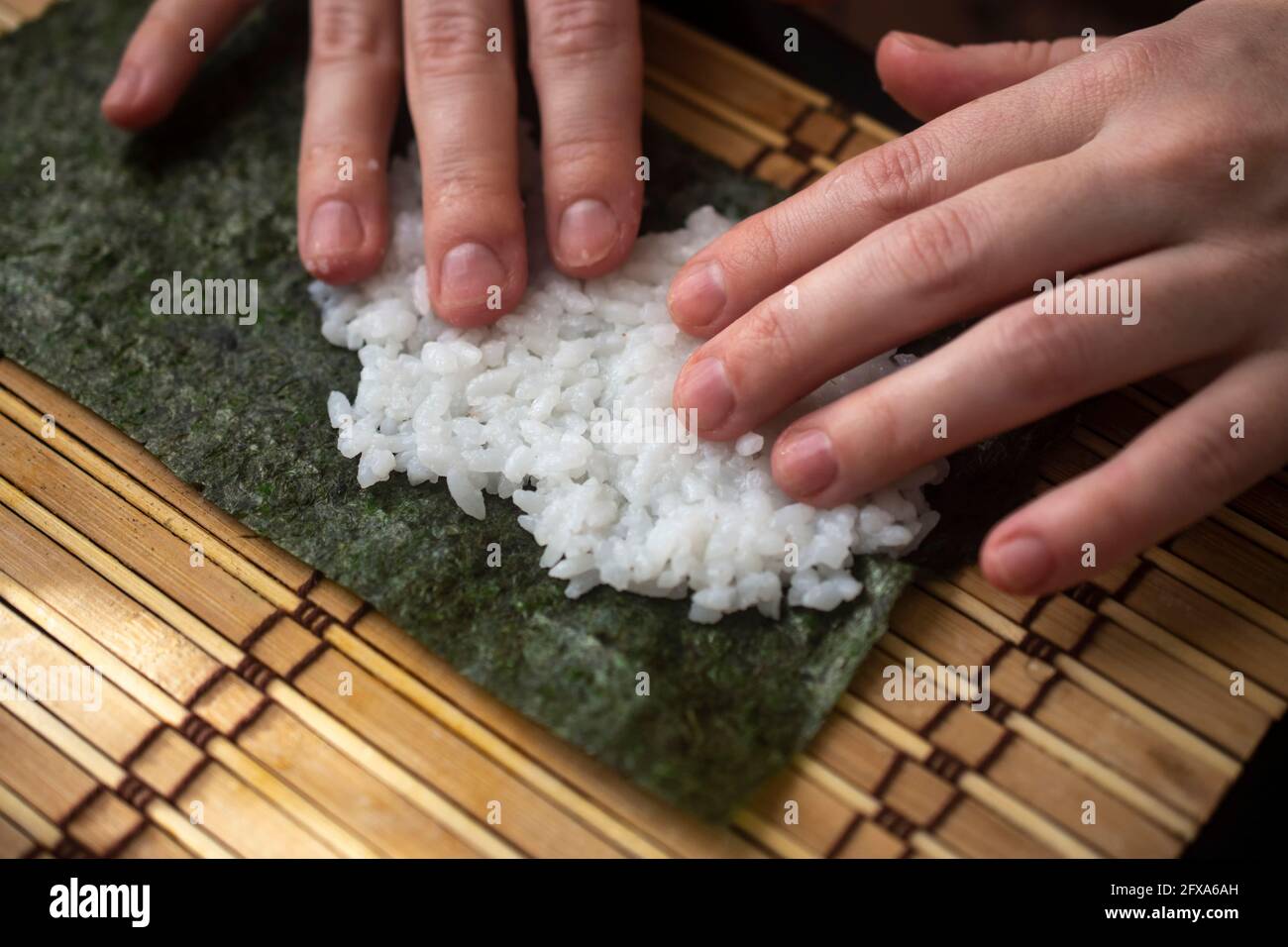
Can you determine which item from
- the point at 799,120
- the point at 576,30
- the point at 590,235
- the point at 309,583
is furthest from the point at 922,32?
the point at 309,583

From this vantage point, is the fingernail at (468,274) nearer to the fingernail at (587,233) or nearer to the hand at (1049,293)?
the fingernail at (587,233)

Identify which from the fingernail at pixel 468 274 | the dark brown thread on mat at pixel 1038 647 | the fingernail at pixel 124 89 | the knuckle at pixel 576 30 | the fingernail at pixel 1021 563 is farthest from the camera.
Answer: the fingernail at pixel 124 89

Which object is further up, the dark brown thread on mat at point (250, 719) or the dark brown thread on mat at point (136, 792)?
the dark brown thread on mat at point (250, 719)

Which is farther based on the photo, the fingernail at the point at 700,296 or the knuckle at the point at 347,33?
the knuckle at the point at 347,33

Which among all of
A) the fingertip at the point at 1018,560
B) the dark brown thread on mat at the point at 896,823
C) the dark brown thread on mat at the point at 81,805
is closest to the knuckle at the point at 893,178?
the fingertip at the point at 1018,560

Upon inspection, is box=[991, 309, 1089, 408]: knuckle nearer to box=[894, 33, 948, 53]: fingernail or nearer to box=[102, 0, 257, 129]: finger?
box=[894, 33, 948, 53]: fingernail

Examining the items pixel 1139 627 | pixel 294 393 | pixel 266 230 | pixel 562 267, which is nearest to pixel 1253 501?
pixel 1139 627

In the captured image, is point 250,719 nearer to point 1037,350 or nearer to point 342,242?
point 342,242

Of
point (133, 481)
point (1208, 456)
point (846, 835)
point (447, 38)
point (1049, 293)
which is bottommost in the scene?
point (846, 835)

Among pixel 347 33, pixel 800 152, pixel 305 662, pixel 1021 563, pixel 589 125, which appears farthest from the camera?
pixel 800 152
